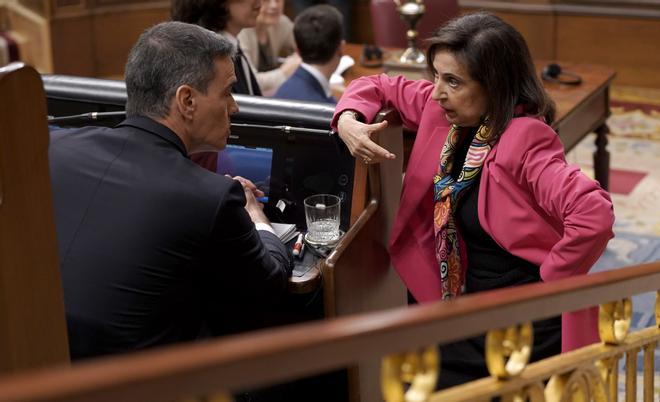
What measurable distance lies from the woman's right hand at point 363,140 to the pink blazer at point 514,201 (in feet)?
0.26

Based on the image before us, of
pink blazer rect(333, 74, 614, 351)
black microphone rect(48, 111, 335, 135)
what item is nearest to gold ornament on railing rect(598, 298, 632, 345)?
pink blazer rect(333, 74, 614, 351)

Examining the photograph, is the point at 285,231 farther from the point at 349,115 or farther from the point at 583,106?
the point at 583,106

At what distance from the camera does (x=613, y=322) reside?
74.9 inches

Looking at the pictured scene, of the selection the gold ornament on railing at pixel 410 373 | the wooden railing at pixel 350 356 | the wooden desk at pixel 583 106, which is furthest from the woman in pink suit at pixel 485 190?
the wooden desk at pixel 583 106

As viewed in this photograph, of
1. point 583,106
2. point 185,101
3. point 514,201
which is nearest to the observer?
point 185,101

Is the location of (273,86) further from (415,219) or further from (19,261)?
(19,261)

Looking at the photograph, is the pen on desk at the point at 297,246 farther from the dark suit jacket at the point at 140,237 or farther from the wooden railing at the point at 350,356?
the wooden railing at the point at 350,356

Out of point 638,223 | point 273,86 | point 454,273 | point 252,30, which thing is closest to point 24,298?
point 454,273

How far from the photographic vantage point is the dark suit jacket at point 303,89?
14.5ft

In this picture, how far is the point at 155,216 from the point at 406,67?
10.2 ft

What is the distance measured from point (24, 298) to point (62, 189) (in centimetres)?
63

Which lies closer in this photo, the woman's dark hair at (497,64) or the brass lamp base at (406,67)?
the woman's dark hair at (497,64)

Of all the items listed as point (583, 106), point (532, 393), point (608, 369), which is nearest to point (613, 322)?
point (608, 369)

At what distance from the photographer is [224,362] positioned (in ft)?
3.79
